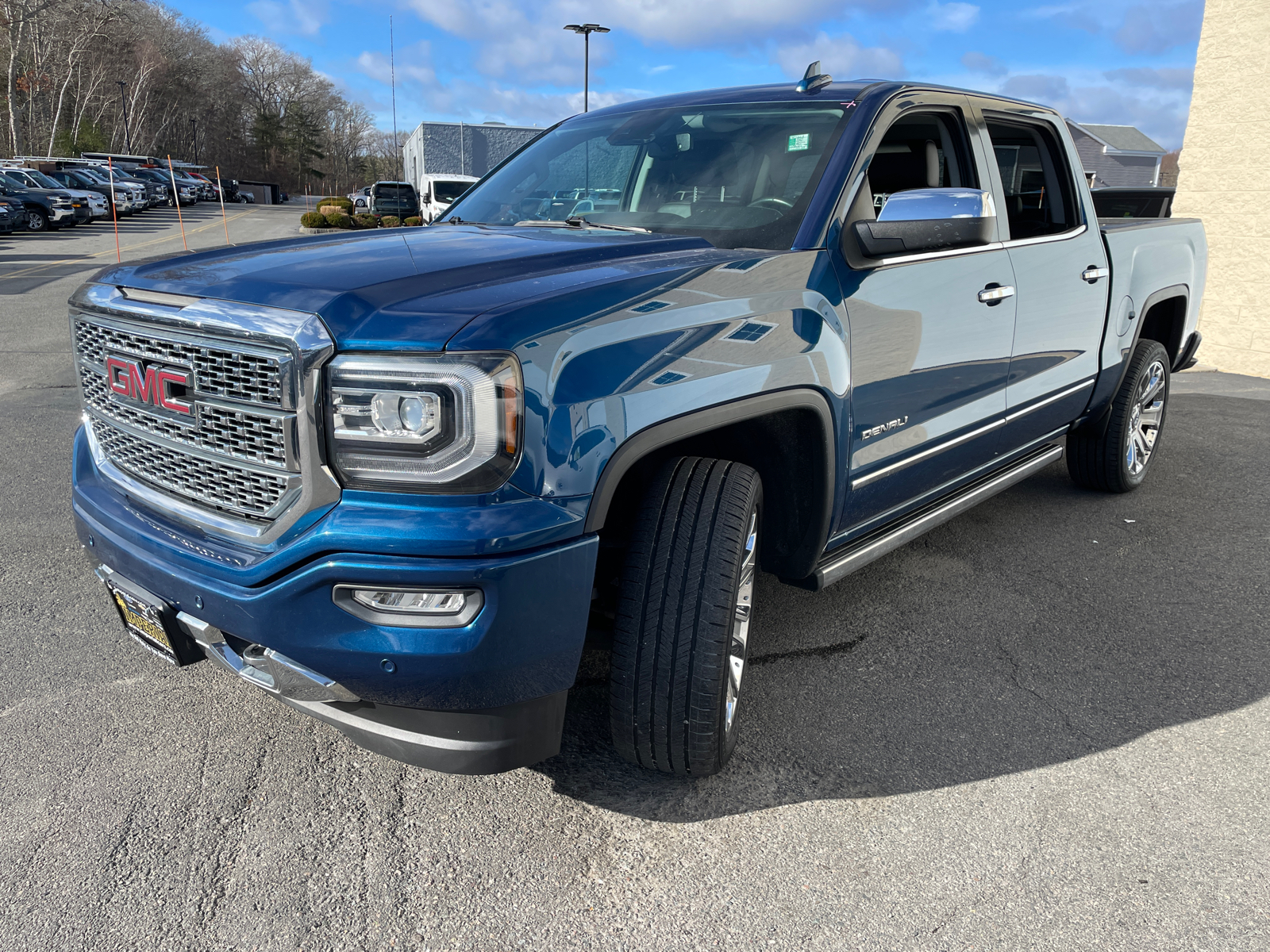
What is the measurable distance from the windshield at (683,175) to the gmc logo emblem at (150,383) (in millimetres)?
1522

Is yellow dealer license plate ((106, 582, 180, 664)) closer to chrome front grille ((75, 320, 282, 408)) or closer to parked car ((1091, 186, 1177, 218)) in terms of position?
chrome front grille ((75, 320, 282, 408))

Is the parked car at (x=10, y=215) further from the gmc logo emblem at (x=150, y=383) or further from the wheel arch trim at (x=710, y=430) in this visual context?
the wheel arch trim at (x=710, y=430)

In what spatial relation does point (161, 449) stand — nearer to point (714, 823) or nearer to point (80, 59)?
point (714, 823)

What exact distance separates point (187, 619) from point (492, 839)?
904 mm

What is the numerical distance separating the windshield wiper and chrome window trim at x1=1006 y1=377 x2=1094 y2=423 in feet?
5.56

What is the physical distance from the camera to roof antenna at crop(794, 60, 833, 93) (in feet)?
10.8

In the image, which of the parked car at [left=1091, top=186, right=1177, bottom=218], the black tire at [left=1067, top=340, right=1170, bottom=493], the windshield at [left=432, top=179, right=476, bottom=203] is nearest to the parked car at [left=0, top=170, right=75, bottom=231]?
the windshield at [left=432, top=179, right=476, bottom=203]

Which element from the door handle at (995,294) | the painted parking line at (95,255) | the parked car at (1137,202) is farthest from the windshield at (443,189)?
the door handle at (995,294)

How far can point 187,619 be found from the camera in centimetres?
220

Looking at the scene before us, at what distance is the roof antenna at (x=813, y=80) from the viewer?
3.29m

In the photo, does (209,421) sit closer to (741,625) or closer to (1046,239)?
(741,625)

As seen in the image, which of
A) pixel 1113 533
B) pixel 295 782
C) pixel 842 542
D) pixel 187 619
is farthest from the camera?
pixel 1113 533

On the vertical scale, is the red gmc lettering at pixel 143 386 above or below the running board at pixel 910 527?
above

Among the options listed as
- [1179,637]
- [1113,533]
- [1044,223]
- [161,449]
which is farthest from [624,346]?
[1113,533]
